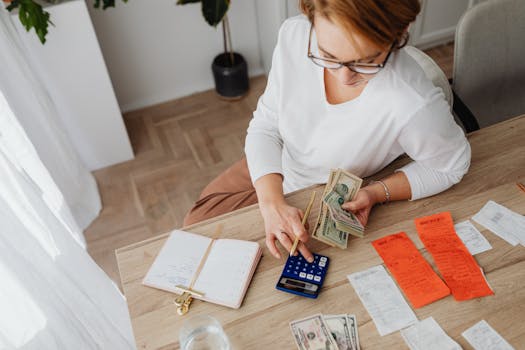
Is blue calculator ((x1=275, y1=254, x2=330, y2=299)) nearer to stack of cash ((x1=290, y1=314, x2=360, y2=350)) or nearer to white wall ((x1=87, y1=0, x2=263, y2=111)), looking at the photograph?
stack of cash ((x1=290, y1=314, x2=360, y2=350))

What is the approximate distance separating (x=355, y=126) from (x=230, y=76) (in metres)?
1.78

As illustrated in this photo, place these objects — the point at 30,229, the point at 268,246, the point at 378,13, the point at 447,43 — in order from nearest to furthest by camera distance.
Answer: the point at 378,13 → the point at 268,246 → the point at 30,229 → the point at 447,43

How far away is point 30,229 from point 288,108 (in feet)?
3.08

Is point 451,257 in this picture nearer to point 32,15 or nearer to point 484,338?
point 484,338

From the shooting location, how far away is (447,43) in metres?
3.38

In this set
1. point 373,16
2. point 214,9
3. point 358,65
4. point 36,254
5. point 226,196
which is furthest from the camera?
point 214,9

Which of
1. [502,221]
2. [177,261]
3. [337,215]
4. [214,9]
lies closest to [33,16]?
[214,9]

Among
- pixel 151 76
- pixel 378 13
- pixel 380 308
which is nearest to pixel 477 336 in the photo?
pixel 380 308

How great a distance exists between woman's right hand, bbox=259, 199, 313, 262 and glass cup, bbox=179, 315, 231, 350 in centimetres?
26

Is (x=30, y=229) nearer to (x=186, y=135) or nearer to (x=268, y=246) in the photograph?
(x=268, y=246)

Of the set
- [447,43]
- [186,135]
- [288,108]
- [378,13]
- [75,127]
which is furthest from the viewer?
[447,43]

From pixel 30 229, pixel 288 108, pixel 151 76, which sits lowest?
pixel 151 76

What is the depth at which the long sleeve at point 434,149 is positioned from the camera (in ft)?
4.03

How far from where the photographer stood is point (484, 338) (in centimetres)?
108
